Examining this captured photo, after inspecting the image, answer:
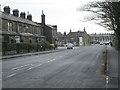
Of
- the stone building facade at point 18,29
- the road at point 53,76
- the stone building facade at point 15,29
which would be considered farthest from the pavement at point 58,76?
the stone building facade at point 15,29

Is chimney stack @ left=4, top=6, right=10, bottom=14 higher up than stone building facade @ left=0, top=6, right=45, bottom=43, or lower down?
higher up

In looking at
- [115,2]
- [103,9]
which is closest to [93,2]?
[103,9]

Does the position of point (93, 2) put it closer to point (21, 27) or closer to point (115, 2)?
point (115, 2)

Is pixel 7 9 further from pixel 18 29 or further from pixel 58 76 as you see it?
pixel 58 76

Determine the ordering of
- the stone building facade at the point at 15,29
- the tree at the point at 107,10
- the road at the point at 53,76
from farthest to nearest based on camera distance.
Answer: the stone building facade at the point at 15,29 → the tree at the point at 107,10 → the road at the point at 53,76

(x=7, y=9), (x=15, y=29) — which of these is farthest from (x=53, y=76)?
(x=7, y=9)

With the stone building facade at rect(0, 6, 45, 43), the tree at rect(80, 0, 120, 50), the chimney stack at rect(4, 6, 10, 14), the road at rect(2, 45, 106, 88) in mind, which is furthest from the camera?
the chimney stack at rect(4, 6, 10, 14)

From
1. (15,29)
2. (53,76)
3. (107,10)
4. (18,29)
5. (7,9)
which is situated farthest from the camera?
(7,9)

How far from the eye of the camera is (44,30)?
294ft

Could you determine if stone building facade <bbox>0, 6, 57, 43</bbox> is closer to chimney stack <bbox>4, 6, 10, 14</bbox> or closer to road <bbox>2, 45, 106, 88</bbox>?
chimney stack <bbox>4, 6, 10, 14</bbox>

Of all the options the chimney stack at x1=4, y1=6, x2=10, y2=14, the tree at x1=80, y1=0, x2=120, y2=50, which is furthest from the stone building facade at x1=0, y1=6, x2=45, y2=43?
the tree at x1=80, y1=0, x2=120, y2=50

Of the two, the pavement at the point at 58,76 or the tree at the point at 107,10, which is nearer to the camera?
the pavement at the point at 58,76

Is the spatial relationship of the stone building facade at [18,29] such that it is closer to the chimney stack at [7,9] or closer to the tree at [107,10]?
the chimney stack at [7,9]

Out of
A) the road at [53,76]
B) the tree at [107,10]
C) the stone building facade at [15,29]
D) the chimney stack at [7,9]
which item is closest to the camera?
the road at [53,76]
